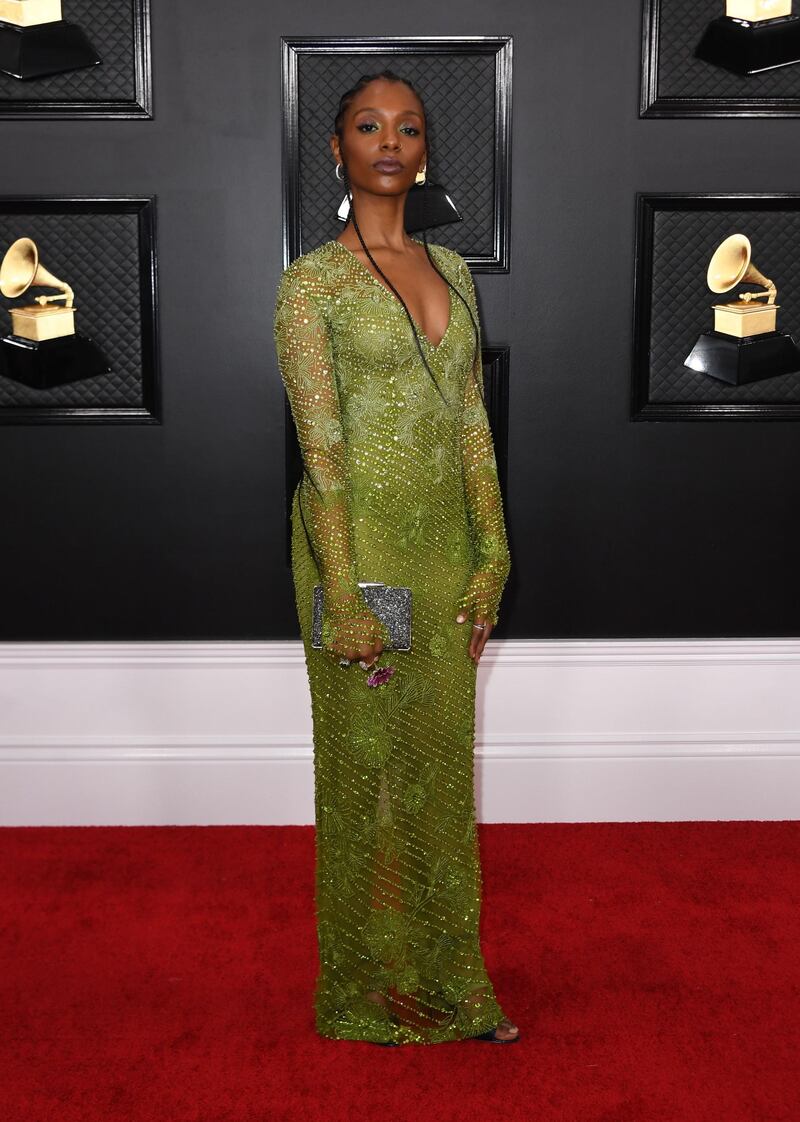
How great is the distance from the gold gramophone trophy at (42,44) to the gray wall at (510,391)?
151 millimetres

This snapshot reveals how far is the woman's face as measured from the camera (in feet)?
8.33

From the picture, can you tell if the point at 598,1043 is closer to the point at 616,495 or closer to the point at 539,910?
the point at 539,910

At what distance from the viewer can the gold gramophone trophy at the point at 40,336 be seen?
11.6ft

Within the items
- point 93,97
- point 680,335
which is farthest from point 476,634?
point 93,97

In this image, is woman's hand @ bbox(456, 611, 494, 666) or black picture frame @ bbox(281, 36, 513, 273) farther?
black picture frame @ bbox(281, 36, 513, 273)

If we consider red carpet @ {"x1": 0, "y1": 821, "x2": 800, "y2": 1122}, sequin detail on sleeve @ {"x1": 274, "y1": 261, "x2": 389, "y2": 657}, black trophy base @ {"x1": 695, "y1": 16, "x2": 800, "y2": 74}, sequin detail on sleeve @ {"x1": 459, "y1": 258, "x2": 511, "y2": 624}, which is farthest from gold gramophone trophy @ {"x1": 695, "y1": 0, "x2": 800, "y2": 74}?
red carpet @ {"x1": 0, "y1": 821, "x2": 800, "y2": 1122}

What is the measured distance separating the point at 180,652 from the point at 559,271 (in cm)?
156

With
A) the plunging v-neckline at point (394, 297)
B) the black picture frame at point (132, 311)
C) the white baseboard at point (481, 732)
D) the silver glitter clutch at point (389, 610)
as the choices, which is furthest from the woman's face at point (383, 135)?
the white baseboard at point (481, 732)

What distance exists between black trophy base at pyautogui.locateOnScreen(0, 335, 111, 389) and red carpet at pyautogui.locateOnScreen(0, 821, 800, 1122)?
1.34 metres

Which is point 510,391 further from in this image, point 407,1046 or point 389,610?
point 407,1046

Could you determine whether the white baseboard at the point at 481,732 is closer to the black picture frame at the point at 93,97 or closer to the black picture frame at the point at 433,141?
the black picture frame at the point at 433,141

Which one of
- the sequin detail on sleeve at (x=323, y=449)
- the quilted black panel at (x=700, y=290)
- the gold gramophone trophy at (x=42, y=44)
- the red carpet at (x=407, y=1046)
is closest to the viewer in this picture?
the sequin detail on sleeve at (x=323, y=449)

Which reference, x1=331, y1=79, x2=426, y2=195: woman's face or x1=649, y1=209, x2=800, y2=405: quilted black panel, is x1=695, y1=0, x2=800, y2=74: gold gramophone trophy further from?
x1=331, y1=79, x2=426, y2=195: woman's face

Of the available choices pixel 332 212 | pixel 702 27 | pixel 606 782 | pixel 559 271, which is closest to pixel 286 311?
pixel 332 212
